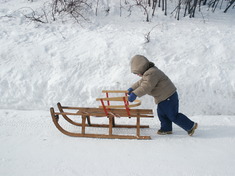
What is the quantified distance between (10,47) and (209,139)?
4.51 m

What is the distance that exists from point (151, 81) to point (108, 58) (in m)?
1.92

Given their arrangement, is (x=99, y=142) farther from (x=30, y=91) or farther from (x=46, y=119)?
(x=30, y=91)

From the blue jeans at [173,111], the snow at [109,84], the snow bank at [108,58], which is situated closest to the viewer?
the snow at [109,84]

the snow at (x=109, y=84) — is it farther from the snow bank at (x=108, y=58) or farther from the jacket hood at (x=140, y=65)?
the jacket hood at (x=140, y=65)

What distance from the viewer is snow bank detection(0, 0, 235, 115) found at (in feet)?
14.4

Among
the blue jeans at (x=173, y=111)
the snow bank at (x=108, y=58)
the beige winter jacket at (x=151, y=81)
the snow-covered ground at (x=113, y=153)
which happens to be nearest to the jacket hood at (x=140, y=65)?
the beige winter jacket at (x=151, y=81)

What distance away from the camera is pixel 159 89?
11.0ft

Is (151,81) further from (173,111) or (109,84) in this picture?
(109,84)

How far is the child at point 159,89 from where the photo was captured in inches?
127

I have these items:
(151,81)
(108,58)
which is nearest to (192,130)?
(151,81)

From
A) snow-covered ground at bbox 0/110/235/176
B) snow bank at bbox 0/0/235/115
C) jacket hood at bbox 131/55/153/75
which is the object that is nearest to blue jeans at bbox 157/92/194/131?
snow-covered ground at bbox 0/110/235/176

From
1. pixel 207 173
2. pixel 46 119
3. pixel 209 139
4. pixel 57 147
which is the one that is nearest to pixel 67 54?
pixel 46 119

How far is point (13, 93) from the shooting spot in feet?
14.6

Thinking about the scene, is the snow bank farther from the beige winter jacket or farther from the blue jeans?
the beige winter jacket
